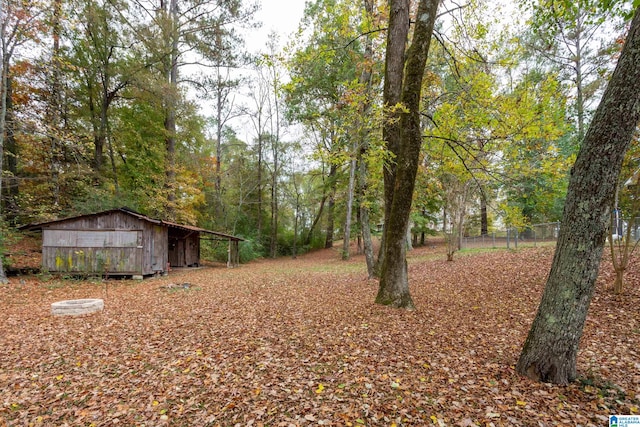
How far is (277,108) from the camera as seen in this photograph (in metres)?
24.1

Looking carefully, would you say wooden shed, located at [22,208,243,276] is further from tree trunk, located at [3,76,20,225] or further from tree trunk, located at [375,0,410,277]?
tree trunk, located at [375,0,410,277]

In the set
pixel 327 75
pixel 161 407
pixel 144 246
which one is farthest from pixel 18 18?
pixel 161 407

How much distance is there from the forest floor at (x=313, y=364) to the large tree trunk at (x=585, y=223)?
1.31 ft

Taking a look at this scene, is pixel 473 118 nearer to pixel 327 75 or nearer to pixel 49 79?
pixel 327 75

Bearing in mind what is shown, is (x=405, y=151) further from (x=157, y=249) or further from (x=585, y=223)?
(x=157, y=249)

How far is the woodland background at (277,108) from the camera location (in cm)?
699

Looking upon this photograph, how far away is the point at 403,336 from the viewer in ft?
15.9

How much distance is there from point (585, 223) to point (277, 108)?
78.8 feet

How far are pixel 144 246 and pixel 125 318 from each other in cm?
672

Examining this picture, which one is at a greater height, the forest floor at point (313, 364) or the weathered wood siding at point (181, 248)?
the weathered wood siding at point (181, 248)

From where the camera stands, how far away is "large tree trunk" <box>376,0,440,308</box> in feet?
18.2

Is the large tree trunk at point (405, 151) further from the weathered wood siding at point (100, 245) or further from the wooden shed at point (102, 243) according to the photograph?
the weathered wood siding at point (100, 245)

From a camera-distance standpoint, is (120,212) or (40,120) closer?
(120,212)

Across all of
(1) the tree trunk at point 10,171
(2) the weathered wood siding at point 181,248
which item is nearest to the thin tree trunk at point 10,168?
(1) the tree trunk at point 10,171
